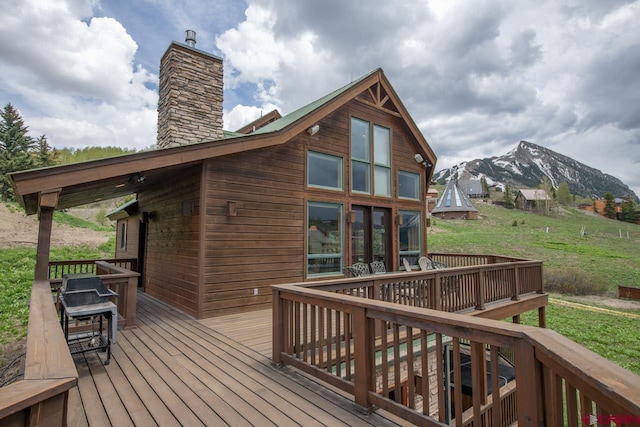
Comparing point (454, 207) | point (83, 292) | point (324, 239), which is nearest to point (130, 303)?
point (83, 292)

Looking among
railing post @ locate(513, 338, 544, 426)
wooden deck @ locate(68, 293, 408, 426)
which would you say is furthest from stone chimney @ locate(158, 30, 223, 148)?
railing post @ locate(513, 338, 544, 426)

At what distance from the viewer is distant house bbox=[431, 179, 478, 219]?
40281mm

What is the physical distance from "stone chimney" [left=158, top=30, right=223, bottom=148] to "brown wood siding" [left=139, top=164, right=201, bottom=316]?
1.01 m

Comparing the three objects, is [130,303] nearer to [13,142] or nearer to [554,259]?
[554,259]

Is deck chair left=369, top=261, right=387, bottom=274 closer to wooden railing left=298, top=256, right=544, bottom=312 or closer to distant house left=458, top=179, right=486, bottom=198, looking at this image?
wooden railing left=298, top=256, right=544, bottom=312

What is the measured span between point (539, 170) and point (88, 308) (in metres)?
202

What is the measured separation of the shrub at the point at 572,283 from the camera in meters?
16.9

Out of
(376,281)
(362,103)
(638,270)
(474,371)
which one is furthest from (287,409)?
(638,270)

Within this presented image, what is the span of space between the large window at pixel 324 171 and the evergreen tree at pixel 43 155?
29.2 m

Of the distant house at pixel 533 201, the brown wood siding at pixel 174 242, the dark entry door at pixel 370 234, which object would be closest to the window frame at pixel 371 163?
the dark entry door at pixel 370 234

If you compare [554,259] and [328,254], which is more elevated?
[328,254]

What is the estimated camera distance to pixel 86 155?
5869 cm

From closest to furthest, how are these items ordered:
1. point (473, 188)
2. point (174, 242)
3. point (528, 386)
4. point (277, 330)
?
point (528, 386) → point (277, 330) → point (174, 242) → point (473, 188)

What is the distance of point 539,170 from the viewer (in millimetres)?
165750
